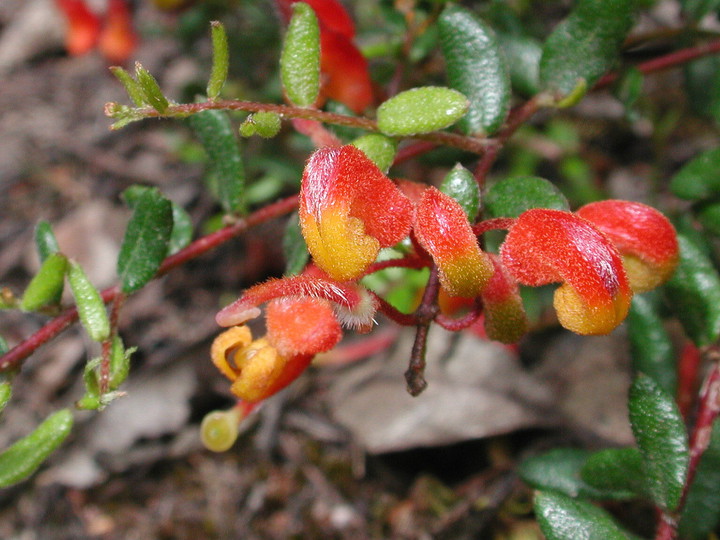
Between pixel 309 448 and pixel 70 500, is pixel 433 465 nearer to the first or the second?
pixel 309 448

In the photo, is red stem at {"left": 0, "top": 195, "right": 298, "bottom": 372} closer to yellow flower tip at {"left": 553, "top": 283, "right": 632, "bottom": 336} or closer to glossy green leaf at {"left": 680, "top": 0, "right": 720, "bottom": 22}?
yellow flower tip at {"left": 553, "top": 283, "right": 632, "bottom": 336}

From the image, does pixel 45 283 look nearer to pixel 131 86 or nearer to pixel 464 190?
pixel 131 86

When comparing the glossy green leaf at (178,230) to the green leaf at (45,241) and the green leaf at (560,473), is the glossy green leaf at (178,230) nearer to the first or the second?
the green leaf at (45,241)

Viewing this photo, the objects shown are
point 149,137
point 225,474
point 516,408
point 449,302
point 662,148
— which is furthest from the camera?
point 149,137

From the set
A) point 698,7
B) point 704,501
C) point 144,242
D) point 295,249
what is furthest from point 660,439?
point 698,7

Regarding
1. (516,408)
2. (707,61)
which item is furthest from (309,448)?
(707,61)

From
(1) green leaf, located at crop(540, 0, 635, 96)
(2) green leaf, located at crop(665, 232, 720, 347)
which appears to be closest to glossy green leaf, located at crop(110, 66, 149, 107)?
(1) green leaf, located at crop(540, 0, 635, 96)

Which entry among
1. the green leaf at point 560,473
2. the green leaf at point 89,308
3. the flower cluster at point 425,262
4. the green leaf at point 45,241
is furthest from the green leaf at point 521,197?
the green leaf at point 45,241
